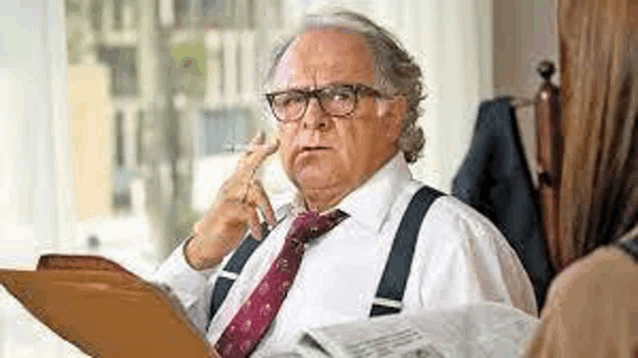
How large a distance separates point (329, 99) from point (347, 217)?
15cm

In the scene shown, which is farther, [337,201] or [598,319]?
[337,201]

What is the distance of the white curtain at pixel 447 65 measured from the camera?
112 inches

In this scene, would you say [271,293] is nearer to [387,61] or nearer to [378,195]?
[378,195]

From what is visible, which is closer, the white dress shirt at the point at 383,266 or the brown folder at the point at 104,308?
the brown folder at the point at 104,308

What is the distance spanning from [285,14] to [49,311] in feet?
5.33

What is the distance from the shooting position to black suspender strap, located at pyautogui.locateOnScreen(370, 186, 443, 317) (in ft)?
3.67

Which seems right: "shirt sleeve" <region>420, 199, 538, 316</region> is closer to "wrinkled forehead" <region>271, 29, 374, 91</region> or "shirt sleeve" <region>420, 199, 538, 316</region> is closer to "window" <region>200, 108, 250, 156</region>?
"wrinkled forehead" <region>271, 29, 374, 91</region>

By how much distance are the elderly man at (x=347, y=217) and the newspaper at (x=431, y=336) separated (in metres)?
0.17

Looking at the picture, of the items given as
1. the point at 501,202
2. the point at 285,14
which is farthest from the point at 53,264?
the point at 285,14

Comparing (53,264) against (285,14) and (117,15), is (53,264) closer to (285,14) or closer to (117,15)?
(117,15)

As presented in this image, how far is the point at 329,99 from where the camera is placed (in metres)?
1.17

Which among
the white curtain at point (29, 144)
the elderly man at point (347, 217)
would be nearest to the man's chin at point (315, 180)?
the elderly man at point (347, 217)

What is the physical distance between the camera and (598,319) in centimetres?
55

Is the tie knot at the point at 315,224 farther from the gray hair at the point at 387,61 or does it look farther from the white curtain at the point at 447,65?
the white curtain at the point at 447,65
